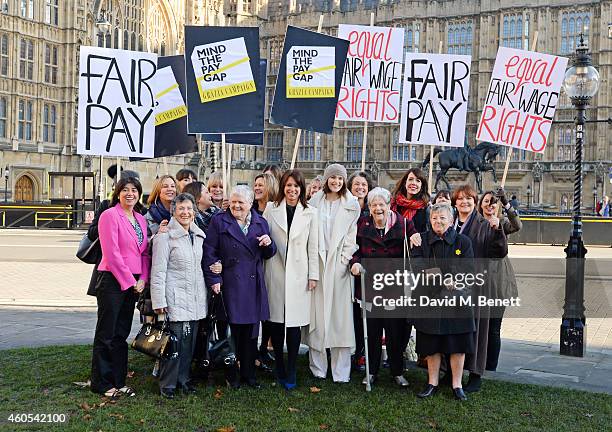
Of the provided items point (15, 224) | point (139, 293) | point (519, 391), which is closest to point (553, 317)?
point (519, 391)

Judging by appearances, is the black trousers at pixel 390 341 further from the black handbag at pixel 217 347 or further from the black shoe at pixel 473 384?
the black handbag at pixel 217 347

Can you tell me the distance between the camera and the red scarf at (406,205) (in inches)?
274

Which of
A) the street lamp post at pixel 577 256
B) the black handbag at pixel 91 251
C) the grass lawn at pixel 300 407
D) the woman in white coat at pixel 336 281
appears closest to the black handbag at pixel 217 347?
the grass lawn at pixel 300 407

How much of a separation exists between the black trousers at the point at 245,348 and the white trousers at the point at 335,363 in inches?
24.5

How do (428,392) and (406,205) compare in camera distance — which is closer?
(428,392)

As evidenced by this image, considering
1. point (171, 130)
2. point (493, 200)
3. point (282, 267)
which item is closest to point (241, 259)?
point (282, 267)

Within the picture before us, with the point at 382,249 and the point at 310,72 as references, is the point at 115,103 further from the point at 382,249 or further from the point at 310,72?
the point at 382,249

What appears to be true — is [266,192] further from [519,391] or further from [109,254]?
[519,391]

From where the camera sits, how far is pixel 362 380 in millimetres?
6543

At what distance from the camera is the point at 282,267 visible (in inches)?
250

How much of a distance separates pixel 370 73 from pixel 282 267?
473 centimetres

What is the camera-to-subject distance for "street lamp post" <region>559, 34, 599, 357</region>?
310 inches

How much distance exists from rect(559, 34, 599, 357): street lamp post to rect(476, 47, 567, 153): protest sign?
232 mm

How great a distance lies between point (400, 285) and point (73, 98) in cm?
3330
